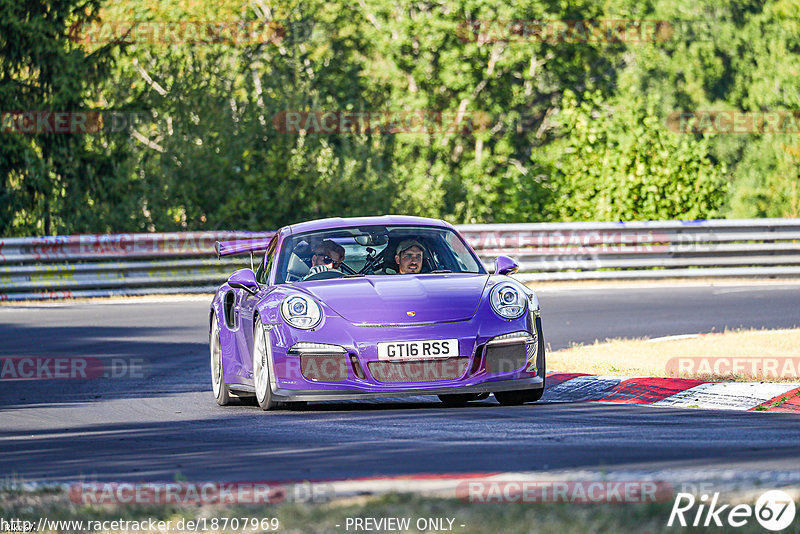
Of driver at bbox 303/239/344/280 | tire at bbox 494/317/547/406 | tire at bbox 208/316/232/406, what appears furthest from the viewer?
tire at bbox 208/316/232/406

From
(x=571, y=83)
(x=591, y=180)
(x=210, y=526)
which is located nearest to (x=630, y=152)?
(x=591, y=180)

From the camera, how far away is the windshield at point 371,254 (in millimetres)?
10609

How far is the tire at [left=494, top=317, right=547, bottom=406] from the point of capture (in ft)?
32.3

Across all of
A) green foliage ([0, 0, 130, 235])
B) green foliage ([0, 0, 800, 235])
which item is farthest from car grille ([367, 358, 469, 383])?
green foliage ([0, 0, 130, 235])

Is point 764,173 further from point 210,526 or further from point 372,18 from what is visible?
point 210,526

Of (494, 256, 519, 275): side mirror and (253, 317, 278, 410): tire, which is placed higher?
(494, 256, 519, 275): side mirror

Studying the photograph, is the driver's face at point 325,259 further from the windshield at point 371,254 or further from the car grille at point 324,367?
the car grille at point 324,367

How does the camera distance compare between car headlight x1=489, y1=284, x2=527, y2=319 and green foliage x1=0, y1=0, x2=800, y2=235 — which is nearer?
car headlight x1=489, y1=284, x2=527, y2=319

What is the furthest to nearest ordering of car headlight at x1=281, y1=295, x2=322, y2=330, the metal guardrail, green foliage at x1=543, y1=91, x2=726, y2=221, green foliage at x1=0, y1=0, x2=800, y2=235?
green foliage at x1=0, y1=0, x2=800, y2=235
green foliage at x1=543, y1=91, x2=726, y2=221
the metal guardrail
car headlight at x1=281, y1=295, x2=322, y2=330

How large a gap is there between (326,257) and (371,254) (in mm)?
335

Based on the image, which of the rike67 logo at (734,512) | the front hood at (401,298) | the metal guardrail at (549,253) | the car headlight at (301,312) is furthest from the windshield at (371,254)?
the metal guardrail at (549,253)

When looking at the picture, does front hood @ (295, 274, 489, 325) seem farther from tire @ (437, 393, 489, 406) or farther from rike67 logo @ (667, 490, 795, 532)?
rike67 logo @ (667, 490, 795, 532)

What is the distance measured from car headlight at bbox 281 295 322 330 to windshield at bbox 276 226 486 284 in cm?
65

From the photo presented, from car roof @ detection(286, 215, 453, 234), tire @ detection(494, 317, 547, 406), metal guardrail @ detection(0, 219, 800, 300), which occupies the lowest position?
metal guardrail @ detection(0, 219, 800, 300)
